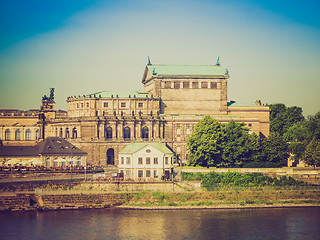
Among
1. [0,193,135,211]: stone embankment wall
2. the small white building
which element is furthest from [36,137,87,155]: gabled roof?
[0,193,135,211]: stone embankment wall

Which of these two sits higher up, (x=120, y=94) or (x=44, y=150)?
(x=120, y=94)

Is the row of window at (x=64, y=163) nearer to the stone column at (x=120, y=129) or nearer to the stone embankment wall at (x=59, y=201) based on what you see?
the stone column at (x=120, y=129)

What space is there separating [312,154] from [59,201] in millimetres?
51290

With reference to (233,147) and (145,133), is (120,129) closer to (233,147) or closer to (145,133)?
(145,133)

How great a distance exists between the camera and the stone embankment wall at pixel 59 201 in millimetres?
105688

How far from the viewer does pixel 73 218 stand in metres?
98.6

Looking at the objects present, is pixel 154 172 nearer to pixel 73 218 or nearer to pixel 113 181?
pixel 113 181

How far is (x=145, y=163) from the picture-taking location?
125188mm

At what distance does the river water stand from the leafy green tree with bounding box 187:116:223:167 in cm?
2607

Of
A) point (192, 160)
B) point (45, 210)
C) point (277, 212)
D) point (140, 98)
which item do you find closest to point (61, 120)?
point (140, 98)

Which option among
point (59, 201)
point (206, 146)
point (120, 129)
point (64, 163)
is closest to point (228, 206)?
point (206, 146)

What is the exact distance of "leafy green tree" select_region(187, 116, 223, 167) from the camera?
130125 millimetres

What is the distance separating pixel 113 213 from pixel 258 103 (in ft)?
320

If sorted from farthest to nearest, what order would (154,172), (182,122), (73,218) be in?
1. (182,122)
2. (154,172)
3. (73,218)
